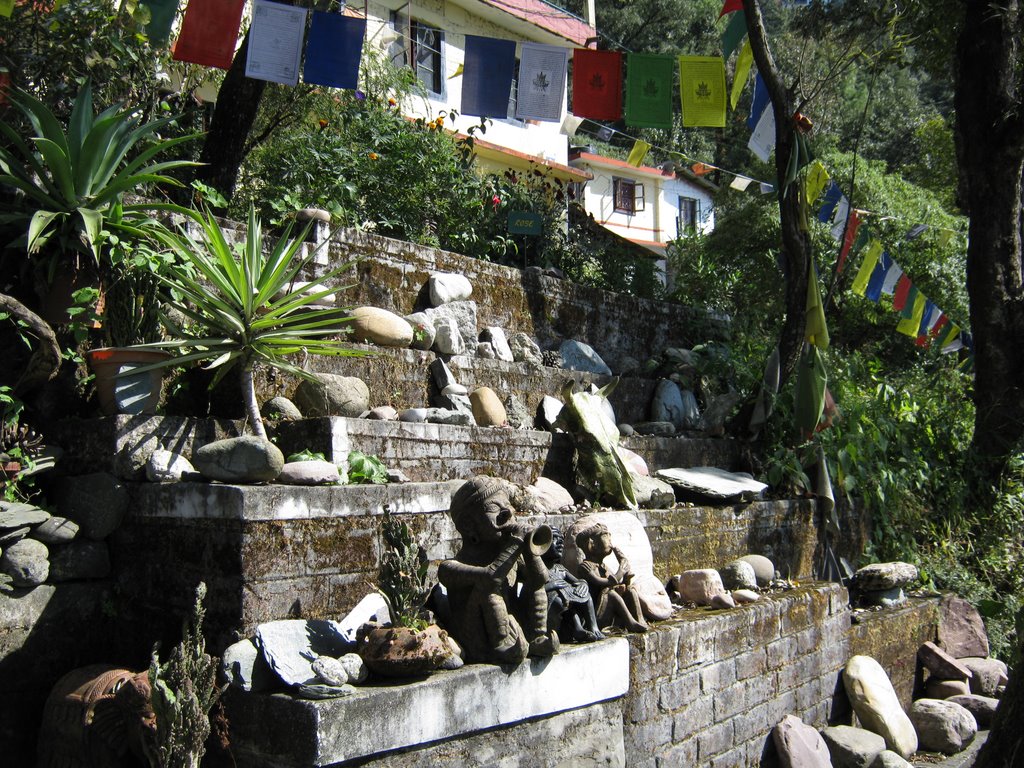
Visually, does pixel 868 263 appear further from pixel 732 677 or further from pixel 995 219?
pixel 732 677

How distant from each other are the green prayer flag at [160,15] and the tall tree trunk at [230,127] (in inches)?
46.9

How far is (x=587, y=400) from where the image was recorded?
6.58 meters

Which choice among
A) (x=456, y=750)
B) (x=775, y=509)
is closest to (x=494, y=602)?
(x=456, y=750)

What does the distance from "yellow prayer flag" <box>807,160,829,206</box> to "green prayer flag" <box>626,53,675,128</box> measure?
1494 millimetres

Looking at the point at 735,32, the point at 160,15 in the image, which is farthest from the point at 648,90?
the point at 160,15

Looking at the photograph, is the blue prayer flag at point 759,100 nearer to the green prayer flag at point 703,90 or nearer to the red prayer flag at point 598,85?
the green prayer flag at point 703,90

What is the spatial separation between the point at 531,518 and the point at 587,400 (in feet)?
5.48

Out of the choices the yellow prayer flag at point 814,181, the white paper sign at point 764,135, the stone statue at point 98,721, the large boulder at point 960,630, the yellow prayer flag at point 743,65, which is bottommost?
the large boulder at point 960,630

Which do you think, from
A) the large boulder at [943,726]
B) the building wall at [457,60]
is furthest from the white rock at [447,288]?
the building wall at [457,60]

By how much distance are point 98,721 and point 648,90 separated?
6.29m

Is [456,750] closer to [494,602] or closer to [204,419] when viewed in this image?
[494,602]

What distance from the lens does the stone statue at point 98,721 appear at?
3.50 metres

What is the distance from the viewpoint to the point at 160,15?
623 centimetres

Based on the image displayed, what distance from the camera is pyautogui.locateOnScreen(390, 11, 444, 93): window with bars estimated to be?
15266 mm
